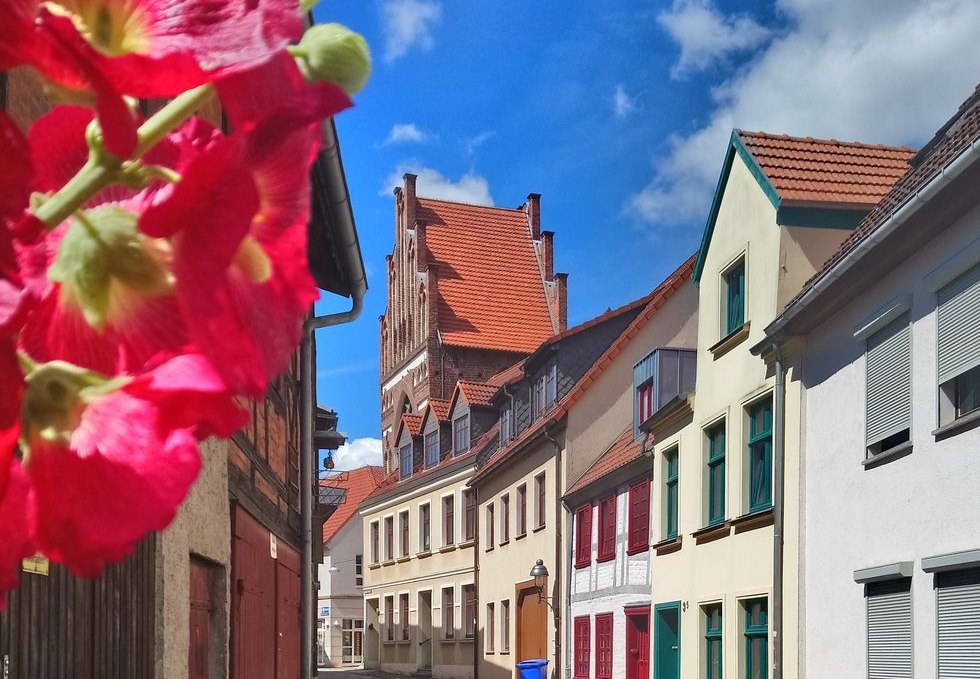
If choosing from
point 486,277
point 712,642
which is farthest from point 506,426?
point 712,642

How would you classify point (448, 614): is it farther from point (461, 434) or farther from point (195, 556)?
point (195, 556)

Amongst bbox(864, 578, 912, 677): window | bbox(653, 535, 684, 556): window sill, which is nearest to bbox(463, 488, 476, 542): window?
bbox(653, 535, 684, 556): window sill

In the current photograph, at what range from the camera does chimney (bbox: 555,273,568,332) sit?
1894 inches

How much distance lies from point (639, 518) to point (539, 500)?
24.2 feet

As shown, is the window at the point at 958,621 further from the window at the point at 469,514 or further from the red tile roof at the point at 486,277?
the red tile roof at the point at 486,277

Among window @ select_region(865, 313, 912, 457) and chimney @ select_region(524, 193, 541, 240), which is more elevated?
chimney @ select_region(524, 193, 541, 240)

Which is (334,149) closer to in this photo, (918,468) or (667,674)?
(918,468)

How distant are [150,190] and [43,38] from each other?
81 mm

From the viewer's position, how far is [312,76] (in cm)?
53

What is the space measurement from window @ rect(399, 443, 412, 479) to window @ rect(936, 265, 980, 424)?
31.4 metres

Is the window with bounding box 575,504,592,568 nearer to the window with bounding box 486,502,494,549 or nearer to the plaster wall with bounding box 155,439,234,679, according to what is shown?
the window with bounding box 486,502,494,549

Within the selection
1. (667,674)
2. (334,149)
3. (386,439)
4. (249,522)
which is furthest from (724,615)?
(386,439)

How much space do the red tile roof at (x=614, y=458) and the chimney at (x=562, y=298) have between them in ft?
68.5

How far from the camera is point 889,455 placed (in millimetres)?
12148
